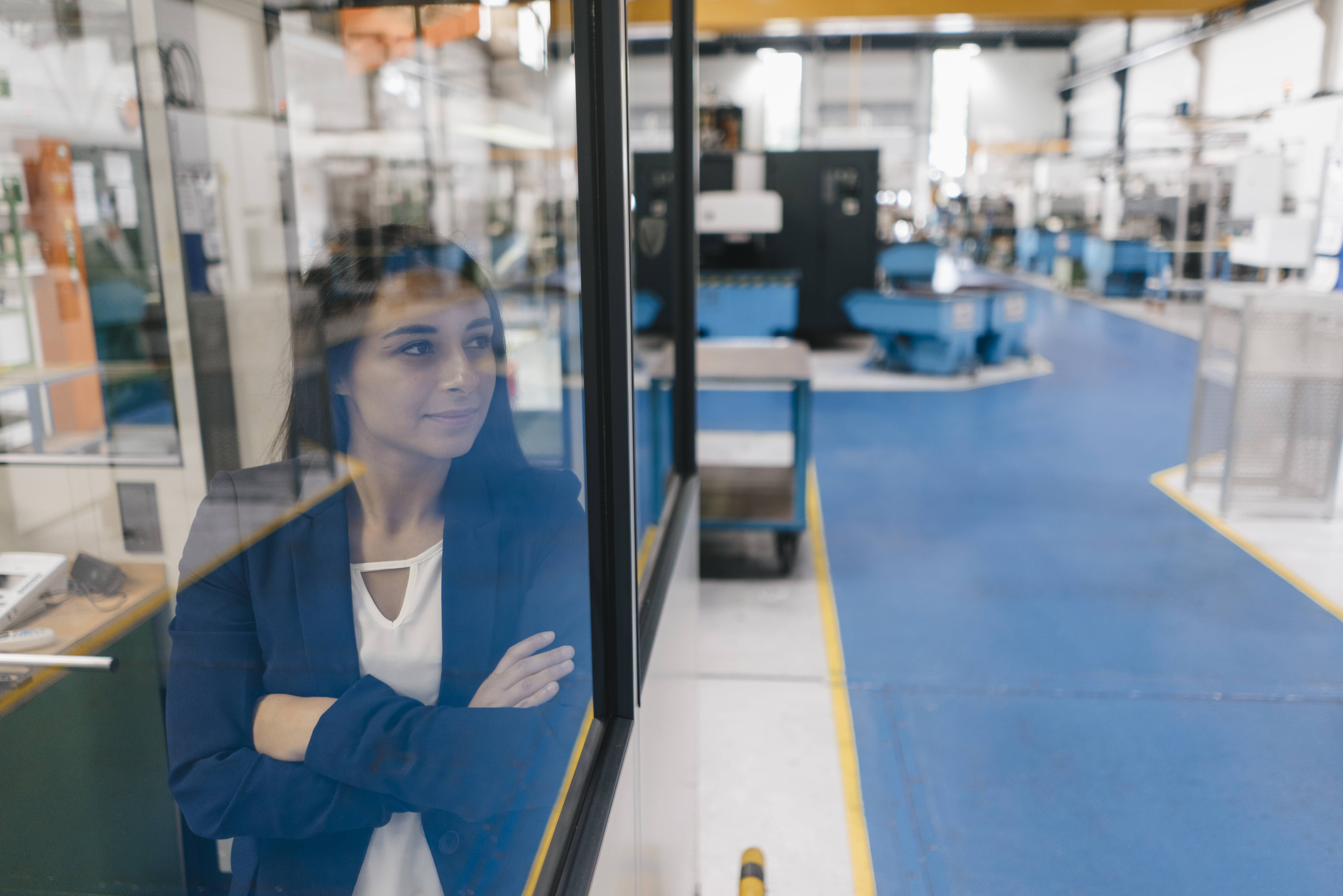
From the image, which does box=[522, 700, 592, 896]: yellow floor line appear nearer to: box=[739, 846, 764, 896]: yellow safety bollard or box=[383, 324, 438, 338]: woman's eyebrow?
box=[383, 324, 438, 338]: woman's eyebrow

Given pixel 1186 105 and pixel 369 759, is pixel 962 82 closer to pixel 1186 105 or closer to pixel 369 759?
pixel 1186 105

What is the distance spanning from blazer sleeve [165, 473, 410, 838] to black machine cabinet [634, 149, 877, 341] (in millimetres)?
9969

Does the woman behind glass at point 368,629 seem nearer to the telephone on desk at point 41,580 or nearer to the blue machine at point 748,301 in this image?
the telephone on desk at point 41,580

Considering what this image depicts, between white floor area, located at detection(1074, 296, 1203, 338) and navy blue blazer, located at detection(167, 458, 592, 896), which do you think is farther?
white floor area, located at detection(1074, 296, 1203, 338)

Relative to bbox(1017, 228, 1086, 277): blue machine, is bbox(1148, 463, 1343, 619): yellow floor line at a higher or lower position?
lower

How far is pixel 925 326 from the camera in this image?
956cm

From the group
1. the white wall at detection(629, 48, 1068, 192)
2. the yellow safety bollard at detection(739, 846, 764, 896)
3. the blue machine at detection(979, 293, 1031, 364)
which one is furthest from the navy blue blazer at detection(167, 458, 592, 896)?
the white wall at detection(629, 48, 1068, 192)

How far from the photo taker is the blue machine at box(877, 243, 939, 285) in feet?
37.8

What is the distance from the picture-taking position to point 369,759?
3.08 ft

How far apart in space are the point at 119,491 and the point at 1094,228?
65.6ft

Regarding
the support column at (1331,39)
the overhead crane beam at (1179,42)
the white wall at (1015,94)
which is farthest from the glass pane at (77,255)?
the white wall at (1015,94)

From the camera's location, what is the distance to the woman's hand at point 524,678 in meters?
1.08

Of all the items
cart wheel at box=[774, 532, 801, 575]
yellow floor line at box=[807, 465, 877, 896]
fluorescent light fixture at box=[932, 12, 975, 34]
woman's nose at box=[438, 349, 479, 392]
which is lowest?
yellow floor line at box=[807, 465, 877, 896]

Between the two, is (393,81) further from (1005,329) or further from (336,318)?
(1005,329)
